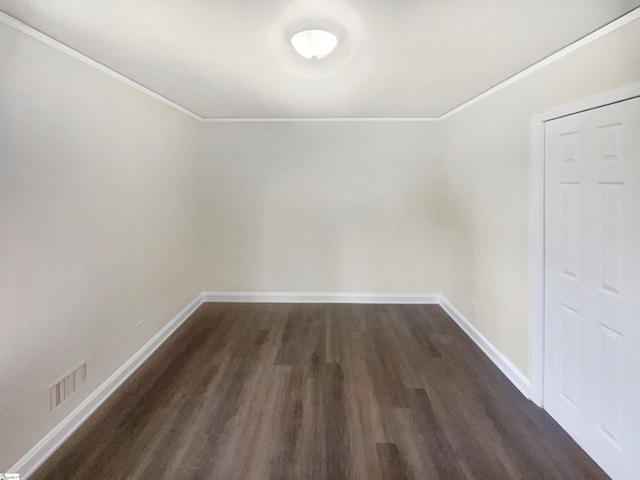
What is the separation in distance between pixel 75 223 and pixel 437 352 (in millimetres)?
3056

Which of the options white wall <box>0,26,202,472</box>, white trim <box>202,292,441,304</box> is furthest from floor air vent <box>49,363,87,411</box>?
white trim <box>202,292,441,304</box>

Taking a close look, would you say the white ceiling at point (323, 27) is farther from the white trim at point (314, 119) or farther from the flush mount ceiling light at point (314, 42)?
the white trim at point (314, 119)

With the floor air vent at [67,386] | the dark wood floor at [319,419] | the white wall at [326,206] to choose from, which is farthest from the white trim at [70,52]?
the dark wood floor at [319,419]

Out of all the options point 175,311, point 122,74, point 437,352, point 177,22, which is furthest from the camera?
point 175,311

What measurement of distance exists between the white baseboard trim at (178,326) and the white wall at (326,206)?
12 cm

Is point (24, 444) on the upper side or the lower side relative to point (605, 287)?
lower

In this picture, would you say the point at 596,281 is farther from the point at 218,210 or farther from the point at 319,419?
the point at 218,210

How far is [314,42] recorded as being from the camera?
1.82 meters

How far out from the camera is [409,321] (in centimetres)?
377

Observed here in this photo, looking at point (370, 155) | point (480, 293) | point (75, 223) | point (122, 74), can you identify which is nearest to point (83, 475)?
point (75, 223)

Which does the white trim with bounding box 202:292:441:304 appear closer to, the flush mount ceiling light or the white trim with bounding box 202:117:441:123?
the white trim with bounding box 202:117:441:123

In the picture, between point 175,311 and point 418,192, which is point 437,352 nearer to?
point 418,192

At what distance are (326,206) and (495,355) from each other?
2.48m

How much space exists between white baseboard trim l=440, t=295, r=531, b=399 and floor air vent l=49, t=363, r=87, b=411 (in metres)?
3.08
